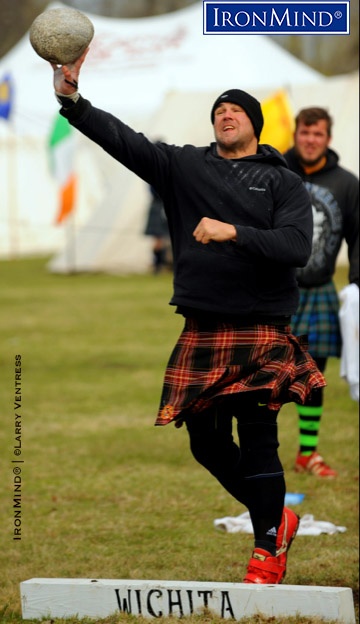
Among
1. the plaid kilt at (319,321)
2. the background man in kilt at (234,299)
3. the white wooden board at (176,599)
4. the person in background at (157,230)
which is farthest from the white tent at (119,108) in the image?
the white wooden board at (176,599)

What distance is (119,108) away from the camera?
67.1 ft

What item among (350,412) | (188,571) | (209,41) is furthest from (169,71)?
(188,571)

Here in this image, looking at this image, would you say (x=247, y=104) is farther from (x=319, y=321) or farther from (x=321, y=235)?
(x=319, y=321)

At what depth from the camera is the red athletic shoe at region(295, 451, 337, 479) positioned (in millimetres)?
5531

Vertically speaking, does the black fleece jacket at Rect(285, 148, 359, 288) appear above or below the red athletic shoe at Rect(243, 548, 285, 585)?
above

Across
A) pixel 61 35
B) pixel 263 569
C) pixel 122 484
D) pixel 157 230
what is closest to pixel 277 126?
pixel 157 230

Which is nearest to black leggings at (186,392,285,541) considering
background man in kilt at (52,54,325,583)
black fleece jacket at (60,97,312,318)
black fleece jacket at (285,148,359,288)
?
background man in kilt at (52,54,325,583)

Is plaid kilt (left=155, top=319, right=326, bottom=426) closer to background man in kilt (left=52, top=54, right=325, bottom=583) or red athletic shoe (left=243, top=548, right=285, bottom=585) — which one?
background man in kilt (left=52, top=54, right=325, bottom=583)

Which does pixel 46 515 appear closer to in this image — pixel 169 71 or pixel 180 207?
pixel 180 207

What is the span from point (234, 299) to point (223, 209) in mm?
278

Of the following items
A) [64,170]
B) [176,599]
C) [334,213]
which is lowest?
[176,599]

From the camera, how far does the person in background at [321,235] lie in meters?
5.27

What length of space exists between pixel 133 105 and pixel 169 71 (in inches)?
40.5

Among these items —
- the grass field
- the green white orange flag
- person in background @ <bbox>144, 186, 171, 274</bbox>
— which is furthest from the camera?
person in background @ <bbox>144, 186, 171, 274</bbox>
